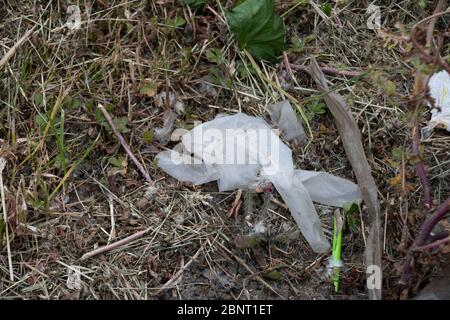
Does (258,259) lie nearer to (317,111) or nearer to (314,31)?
(317,111)

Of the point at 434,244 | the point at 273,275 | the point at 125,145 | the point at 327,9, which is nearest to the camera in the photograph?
the point at 434,244

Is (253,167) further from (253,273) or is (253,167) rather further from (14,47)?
(14,47)

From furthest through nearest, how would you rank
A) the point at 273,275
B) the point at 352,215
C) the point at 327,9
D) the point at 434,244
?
the point at 327,9, the point at 352,215, the point at 273,275, the point at 434,244

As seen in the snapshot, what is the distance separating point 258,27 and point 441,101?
2.19 ft

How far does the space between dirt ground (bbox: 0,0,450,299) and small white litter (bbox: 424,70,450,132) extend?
5cm

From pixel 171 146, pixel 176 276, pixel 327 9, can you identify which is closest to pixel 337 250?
pixel 176 276

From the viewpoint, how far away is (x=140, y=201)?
2.05 metres

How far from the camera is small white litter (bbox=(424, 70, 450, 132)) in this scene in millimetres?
2180

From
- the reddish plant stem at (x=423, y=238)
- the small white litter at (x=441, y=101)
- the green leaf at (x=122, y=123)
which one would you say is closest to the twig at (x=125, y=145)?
the green leaf at (x=122, y=123)

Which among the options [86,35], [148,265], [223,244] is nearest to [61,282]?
[148,265]

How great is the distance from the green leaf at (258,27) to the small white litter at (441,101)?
1.78ft

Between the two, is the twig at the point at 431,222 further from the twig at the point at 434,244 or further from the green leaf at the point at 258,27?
the green leaf at the point at 258,27

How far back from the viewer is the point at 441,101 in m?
2.22
